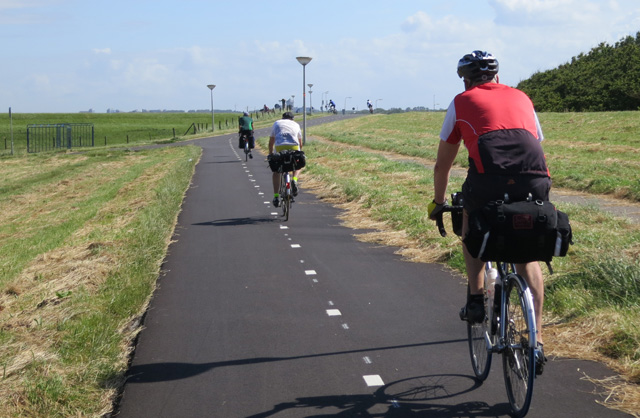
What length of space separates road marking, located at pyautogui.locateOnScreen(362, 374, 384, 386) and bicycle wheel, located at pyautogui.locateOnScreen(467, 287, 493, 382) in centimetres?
64

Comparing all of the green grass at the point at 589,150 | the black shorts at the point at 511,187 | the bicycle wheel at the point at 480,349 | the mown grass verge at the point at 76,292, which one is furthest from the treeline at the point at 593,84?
the black shorts at the point at 511,187

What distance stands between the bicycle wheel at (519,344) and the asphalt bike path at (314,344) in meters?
0.27

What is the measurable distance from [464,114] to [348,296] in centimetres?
352

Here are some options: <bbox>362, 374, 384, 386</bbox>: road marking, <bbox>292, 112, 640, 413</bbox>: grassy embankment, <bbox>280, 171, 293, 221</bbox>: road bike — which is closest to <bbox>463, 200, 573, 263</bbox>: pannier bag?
<bbox>292, 112, 640, 413</bbox>: grassy embankment

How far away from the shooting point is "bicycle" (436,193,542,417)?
3.81 metres

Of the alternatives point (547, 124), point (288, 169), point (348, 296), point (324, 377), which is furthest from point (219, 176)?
point (547, 124)

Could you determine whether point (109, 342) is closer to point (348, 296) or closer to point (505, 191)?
point (348, 296)

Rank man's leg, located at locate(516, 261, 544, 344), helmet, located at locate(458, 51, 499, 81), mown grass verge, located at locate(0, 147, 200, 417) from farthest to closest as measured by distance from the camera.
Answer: mown grass verge, located at locate(0, 147, 200, 417), helmet, located at locate(458, 51, 499, 81), man's leg, located at locate(516, 261, 544, 344)

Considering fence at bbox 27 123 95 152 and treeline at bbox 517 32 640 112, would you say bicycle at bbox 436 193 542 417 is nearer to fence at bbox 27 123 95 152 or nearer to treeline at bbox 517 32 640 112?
treeline at bbox 517 32 640 112

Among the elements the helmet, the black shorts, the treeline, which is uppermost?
the treeline

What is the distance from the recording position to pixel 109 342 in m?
5.68

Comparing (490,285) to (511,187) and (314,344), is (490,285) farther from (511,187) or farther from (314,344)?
(314,344)

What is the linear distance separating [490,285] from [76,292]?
482 centimetres

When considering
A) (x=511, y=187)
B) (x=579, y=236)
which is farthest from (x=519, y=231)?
(x=579, y=236)
